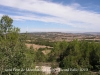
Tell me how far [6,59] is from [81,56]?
23666 millimetres

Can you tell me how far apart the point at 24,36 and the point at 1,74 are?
7.51 feet

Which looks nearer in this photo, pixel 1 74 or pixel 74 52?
pixel 1 74

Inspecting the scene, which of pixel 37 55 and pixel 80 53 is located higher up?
pixel 80 53

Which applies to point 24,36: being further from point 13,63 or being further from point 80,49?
point 80,49

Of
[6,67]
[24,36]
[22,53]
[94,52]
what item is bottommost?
[94,52]

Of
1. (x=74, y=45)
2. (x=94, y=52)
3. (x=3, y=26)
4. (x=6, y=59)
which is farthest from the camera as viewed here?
(x=3, y=26)

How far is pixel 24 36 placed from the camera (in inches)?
346

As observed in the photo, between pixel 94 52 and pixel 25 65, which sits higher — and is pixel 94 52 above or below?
below

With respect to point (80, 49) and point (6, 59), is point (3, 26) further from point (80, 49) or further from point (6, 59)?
point (6, 59)

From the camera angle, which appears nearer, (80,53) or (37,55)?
(80,53)

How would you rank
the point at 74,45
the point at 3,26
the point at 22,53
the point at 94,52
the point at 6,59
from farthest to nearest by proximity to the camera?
the point at 3,26
the point at 74,45
the point at 94,52
the point at 22,53
the point at 6,59

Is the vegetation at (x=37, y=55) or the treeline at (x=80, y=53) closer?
the vegetation at (x=37, y=55)

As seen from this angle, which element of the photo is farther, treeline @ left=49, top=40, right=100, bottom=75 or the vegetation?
treeline @ left=49, top=40, right=100, bottom=75

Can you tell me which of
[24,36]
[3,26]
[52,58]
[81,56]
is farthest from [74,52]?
[24,36]
